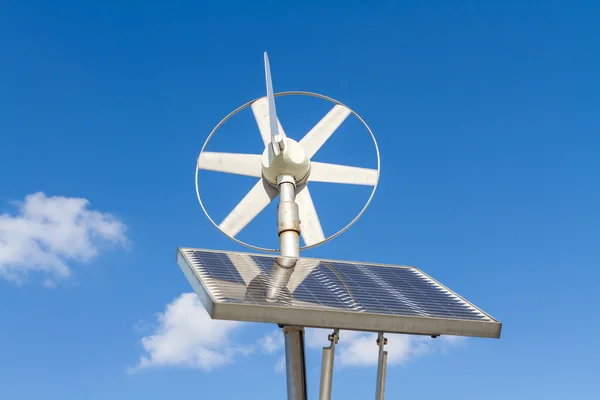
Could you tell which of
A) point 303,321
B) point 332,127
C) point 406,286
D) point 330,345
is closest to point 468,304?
point 406,286

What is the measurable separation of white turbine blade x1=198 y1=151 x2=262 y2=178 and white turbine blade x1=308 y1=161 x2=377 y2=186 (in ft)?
5.86

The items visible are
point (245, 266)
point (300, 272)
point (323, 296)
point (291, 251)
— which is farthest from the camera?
point (291, 251)

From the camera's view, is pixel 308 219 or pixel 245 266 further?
pixel 308 219

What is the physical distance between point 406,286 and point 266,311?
575 cm

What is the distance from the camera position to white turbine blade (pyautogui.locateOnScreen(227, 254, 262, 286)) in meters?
A: 16.4

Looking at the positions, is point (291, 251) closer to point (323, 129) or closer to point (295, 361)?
point (295, 361)

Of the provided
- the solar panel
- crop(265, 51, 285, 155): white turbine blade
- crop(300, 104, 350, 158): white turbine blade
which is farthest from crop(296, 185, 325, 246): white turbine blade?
the solar panel

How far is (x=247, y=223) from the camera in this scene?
23125mm

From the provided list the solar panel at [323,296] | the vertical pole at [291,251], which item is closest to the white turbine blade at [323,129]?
the vertical pole at [291,251]

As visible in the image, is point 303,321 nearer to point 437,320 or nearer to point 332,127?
point 437,320

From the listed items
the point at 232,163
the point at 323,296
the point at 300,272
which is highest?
the point at 232,163

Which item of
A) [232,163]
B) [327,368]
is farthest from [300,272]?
[232,163]

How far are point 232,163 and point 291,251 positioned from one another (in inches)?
179

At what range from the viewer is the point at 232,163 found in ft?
77.6
